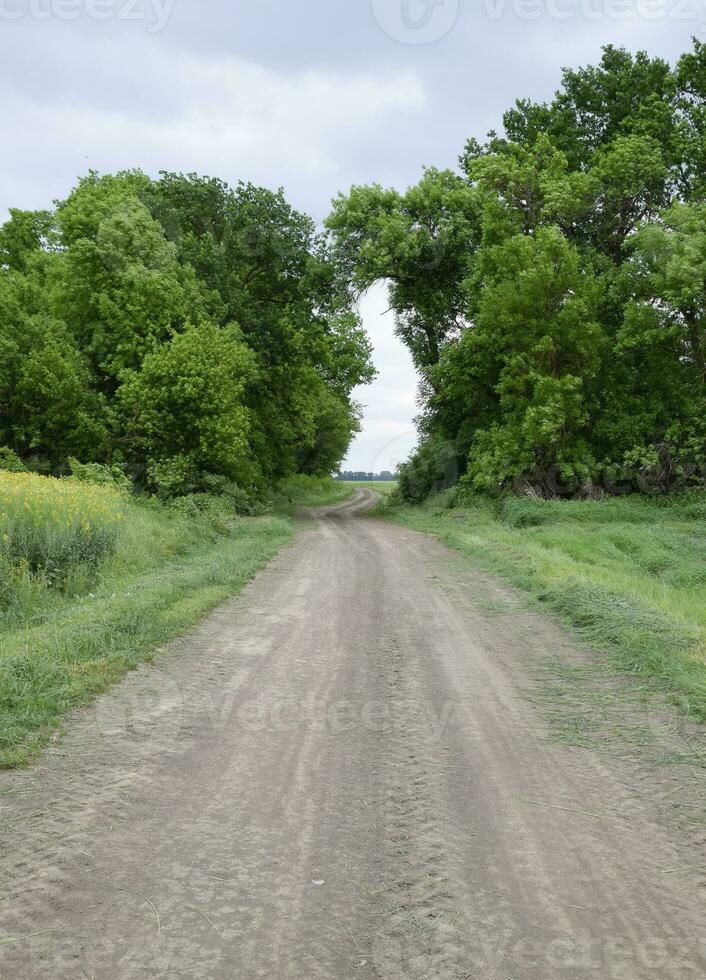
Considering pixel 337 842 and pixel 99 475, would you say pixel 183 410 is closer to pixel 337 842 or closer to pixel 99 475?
pixel 99 475

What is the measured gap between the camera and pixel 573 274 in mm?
25188

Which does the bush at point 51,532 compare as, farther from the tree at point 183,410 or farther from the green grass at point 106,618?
the tree at point 183,410

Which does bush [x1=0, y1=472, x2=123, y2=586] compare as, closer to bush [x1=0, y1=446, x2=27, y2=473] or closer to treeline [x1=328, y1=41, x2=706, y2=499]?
bush [x1=0, y1=446, x2=27, y2=473]

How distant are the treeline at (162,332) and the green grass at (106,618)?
802 cm

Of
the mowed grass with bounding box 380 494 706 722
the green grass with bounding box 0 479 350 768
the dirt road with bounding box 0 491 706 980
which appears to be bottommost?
the dirt road with bounding box 0 491 706 980

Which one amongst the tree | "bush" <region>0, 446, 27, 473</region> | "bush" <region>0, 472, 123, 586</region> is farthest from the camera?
the tree

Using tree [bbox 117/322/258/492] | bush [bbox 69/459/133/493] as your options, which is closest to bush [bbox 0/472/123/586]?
bush [bbox 69/459/133/493]

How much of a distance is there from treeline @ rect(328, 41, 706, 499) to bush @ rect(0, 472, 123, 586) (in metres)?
16.8

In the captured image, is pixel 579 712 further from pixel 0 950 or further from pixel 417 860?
pixel 0 950

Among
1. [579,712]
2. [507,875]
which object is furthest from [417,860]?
[579,712]

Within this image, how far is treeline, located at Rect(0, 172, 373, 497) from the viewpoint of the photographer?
24312 millimetres

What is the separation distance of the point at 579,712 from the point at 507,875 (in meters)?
2.71

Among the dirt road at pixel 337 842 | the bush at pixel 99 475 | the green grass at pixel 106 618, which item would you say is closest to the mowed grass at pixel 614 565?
the dirt road at pixel 337 842

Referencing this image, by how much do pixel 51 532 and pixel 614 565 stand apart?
37.7 feet
